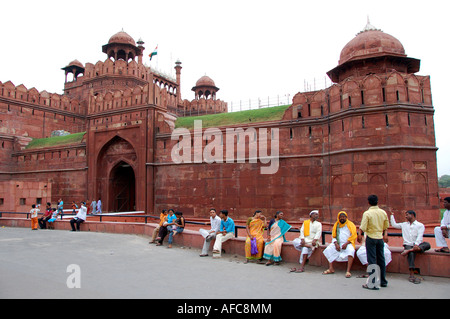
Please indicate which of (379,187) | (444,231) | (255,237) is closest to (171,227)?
(255,237)

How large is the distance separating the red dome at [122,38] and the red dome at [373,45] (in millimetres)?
19828

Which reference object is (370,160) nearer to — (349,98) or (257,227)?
(349,98)

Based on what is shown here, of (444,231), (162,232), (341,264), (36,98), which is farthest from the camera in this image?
(36,98)

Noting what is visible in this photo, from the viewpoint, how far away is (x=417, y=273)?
5664mm

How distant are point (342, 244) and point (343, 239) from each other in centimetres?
9

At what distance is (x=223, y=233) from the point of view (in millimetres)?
7891

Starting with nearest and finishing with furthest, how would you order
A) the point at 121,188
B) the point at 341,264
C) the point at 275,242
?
the point at 341,264, the point at 275,242, the point at 121,188

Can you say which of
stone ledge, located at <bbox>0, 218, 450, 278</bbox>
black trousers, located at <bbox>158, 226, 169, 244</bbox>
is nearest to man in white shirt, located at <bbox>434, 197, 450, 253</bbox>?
stone ledge, located at <bbox>0, 218, 450, 278</bbox>

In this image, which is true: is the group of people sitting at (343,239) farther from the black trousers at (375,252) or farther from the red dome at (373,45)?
the red dome at (373,45)

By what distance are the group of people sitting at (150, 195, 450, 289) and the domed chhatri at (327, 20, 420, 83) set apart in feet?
30.6

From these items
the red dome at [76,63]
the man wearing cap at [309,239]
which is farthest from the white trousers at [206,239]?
the red dome at [76,63]

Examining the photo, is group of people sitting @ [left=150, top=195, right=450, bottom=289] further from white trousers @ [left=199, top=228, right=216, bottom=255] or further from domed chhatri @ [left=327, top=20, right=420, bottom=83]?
domed chhatri @ [left=327, top=20, right=420, bottom=83]

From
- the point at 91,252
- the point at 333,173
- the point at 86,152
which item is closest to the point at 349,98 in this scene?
the point at 333,173

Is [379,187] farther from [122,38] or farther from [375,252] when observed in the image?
[122,38]
